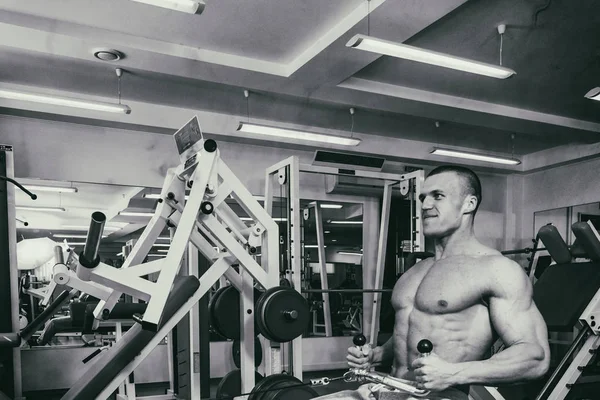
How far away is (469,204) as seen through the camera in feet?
5.31

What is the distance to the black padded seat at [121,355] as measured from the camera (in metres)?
A: 2.47

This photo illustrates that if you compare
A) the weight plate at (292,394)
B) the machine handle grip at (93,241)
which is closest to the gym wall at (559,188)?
the weight plate at (292,394)

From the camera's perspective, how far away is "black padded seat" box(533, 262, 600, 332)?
10.1 ft

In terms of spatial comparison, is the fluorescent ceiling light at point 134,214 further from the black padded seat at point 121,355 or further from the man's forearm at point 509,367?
the man's forearm at point 509,367

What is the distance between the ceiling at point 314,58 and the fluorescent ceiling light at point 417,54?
0.78 feet

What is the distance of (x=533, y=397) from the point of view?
10.8 feet

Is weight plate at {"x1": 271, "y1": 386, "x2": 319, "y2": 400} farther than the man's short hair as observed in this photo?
Yes

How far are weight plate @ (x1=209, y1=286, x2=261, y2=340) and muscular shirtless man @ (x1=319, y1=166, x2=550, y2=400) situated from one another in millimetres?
1654

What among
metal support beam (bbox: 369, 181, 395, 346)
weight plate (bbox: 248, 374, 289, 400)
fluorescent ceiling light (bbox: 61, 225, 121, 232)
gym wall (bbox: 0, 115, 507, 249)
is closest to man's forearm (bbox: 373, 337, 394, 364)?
weight plate (bbox: 248, 374, 289, 400)

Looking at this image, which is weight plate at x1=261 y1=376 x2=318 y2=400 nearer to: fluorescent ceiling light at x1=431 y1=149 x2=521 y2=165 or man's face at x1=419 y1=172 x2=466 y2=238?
man's face at x1=419 y1=172 x2=466 y2=238

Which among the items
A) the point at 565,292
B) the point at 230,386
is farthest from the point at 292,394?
the point at 565,292

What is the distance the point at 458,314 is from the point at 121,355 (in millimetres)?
1698

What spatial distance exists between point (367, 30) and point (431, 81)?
4.51 feet

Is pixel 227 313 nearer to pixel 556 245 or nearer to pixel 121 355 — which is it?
pixel 121 355
